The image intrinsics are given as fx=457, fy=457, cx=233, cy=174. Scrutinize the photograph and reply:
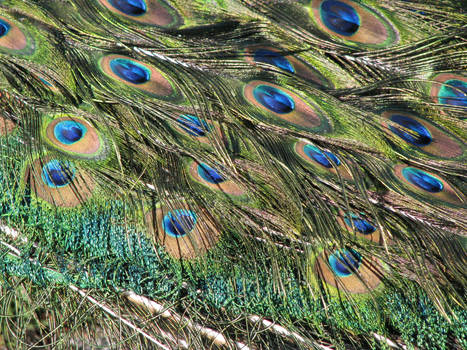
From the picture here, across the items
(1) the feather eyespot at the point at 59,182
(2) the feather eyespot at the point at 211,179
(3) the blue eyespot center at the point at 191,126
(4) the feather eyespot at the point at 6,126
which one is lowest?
(1) the feather eyespot at the point at 59,182

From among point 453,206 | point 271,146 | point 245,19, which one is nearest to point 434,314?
point 453,206

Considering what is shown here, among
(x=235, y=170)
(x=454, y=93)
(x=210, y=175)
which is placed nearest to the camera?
(x=235, y=170)

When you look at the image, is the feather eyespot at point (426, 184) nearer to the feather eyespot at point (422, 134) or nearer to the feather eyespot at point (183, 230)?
the feather eyespot at point (422, 134)

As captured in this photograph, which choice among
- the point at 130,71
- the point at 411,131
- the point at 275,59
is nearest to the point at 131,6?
the point at 130,71

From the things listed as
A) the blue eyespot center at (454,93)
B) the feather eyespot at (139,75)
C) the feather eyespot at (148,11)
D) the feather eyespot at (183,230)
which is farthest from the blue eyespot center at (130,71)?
the blue eyespot center at (454,93)

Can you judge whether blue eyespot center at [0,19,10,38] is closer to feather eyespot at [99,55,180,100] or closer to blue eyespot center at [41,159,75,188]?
feather eyespot at [99,55,180,100]

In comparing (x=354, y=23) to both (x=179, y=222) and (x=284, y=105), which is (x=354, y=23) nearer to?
(x=284, y=105)

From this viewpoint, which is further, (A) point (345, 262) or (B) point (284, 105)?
(B) point (284, 105)
